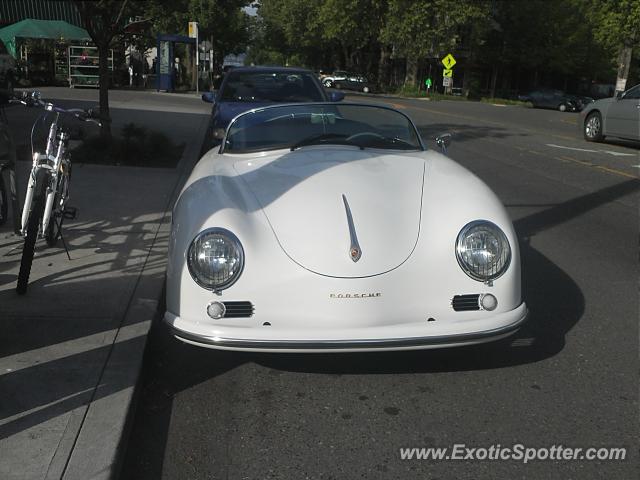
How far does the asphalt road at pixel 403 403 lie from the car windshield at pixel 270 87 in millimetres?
5478

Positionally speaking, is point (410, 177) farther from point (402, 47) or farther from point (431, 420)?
point (402, 47)

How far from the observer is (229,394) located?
3697mm

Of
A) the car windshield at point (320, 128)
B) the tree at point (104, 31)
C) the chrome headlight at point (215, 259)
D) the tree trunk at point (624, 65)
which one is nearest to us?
the chrome headlight at point (215, 259)

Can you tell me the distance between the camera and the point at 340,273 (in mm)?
3502

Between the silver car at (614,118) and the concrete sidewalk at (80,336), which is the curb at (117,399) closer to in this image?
the concrete sidewalk at (80,336)

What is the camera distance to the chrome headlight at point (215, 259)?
3.51 m

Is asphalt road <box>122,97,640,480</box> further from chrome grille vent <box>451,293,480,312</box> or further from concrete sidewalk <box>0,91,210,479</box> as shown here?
chrome grille vent <box>451,293,480,312</box>

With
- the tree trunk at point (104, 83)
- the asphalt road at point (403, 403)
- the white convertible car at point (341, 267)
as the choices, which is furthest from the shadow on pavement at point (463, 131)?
the white convertible car at point (341, 267)

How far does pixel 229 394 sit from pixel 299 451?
67 centimetres

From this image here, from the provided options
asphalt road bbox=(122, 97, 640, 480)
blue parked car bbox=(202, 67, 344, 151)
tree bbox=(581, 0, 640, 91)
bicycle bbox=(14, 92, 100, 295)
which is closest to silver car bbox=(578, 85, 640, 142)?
blue parked car bbox=(202, 67, 344, 151)

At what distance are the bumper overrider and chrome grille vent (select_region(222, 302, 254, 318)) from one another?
0.22 ft

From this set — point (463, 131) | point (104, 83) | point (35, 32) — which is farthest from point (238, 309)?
point (35, 32)

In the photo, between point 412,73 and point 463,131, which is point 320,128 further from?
point 412,73

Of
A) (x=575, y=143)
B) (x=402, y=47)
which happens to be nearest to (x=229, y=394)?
(x=575, y=143)
